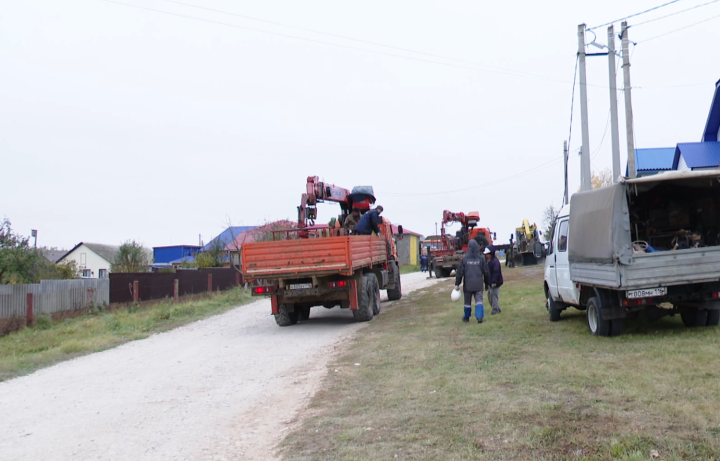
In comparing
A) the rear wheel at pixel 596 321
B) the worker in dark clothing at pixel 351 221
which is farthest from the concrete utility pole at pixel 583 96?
the rear wheel at pixel 596 321

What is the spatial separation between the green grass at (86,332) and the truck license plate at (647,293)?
953cm

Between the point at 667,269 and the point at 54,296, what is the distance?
17.5 meters

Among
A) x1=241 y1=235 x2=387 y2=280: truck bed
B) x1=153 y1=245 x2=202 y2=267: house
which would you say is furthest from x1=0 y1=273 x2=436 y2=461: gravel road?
x1=153 y1=245 x2=202 y2=267: house

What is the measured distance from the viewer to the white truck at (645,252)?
28.9ft

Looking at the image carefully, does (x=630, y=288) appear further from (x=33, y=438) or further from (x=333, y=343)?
(x=33, y=438)

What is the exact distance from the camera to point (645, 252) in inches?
363

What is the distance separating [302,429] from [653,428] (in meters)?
A: 2.97

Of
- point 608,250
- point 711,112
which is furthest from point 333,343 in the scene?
point 711,112

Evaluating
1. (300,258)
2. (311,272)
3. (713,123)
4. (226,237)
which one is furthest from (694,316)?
(226,237)

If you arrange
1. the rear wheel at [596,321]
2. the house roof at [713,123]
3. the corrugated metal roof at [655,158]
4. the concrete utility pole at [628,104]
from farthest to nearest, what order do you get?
the corrugated metal roof at [655,158] → the house roof at [713,123] → the concrete utility pole at [628,104] → the rear wheel at [596,321]

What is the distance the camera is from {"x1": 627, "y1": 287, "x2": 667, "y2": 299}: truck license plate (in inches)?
348

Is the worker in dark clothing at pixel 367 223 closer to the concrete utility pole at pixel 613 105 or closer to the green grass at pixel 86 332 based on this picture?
the green grass at pixel 86 332

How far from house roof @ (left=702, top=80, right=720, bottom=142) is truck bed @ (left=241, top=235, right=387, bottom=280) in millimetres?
18793

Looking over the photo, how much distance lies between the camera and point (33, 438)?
6.22 metres
